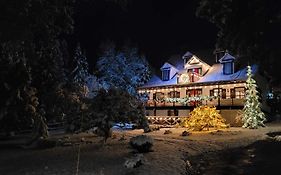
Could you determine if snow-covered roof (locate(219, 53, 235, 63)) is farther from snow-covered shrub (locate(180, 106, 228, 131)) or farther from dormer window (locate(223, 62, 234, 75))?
snow-covered shrub (locate(180, 106, 228, 131))

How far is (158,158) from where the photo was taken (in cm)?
2047

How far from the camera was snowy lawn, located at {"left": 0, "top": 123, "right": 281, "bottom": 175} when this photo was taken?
17.6 metres

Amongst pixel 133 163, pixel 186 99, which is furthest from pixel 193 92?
pixel 133 163

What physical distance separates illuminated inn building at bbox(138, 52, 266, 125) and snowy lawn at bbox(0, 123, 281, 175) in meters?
19.8

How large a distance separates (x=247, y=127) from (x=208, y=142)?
1411 cm

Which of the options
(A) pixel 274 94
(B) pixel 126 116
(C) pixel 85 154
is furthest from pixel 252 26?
(A) pixel 274 94

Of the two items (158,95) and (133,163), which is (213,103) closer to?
(158,95)

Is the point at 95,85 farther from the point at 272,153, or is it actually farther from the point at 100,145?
the point at 272,153

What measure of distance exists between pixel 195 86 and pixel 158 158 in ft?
115

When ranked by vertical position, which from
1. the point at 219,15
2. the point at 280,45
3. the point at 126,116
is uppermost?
the point at 219,15

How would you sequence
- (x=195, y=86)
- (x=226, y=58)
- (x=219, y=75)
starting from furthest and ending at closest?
(x=195, y=86), (x=219, y=75), (x=226, y=58)

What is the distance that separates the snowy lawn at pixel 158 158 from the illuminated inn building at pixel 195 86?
65.1ft

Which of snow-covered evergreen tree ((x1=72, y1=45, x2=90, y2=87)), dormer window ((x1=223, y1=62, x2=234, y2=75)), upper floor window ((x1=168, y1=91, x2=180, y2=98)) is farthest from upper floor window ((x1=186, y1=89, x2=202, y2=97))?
snow-covered evergreen tree ((x1=72, y1=45, x2=90, y2=87))

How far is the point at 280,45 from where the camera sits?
1348 centimetres
